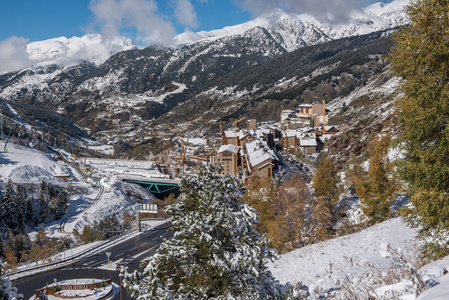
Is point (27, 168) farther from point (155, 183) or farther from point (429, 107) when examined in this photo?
point (429, 107)

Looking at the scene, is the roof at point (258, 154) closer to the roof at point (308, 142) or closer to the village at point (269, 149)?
the village at point (269, 149)

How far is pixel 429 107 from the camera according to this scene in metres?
10.4

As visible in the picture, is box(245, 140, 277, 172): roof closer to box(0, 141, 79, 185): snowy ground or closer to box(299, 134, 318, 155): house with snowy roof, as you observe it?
box(299, 134, 318, 155): house with snowy roof

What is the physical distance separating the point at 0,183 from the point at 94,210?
2437 cm

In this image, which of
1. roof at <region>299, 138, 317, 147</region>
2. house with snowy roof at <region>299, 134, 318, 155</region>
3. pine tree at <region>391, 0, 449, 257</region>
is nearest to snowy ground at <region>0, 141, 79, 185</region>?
house with snowy roof at <region>299, 134, 318, 155</region>

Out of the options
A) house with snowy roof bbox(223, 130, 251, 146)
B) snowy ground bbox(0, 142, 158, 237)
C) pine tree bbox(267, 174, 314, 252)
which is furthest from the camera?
house with snowy roof bbox(223, 130, 251, 146)

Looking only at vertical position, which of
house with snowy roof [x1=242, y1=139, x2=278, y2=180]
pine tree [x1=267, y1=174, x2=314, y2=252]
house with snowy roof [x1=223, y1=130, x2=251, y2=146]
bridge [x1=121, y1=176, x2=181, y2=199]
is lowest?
pine tree [x1=267, y1=174, x2=314, y2=252]

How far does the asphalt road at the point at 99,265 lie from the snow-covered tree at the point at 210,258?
1750cm

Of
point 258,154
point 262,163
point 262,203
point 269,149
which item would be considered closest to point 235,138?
point 269,149

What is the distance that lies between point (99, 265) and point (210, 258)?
31.8 m

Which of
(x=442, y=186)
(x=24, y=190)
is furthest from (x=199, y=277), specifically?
(x=24, y=190)

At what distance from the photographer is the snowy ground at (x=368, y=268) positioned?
6.96 m

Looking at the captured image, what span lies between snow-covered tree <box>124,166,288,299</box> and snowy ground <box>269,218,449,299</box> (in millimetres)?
2079

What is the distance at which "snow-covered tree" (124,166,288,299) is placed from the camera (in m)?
8.15
